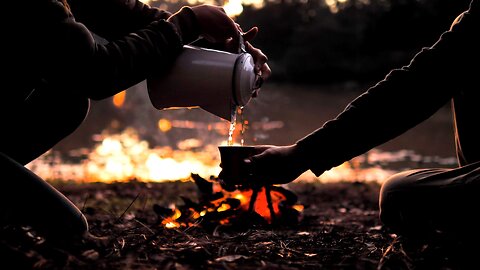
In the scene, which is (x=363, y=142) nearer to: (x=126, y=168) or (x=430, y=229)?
(x=430, y=229)

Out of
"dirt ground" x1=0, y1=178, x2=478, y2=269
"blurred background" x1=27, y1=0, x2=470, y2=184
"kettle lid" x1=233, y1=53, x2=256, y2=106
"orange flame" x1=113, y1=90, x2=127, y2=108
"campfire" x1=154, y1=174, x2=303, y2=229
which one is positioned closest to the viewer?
"dirt ground" x1=0, y1=178, x2=478, y2=269

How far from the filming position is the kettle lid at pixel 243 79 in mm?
2227

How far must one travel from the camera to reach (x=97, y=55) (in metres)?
1.89

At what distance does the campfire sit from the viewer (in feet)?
9.73

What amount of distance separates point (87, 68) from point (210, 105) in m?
0.64

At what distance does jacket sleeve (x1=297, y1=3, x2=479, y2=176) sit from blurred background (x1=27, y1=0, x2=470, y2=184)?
0.48m

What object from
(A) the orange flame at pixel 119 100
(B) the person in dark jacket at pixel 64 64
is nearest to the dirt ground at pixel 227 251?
(B) the person in dark jacket at pixel 64 64

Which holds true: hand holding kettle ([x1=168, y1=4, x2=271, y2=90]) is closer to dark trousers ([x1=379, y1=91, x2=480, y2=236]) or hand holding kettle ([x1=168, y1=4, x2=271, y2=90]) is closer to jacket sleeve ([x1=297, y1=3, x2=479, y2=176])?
jacket sleeve ([x1=297, y1=3, x2=479, y2=176])

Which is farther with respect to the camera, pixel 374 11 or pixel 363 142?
pixel 374 11

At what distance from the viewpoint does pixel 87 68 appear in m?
1.86

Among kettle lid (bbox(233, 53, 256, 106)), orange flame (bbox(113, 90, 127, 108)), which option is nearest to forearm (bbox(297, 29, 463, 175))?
kettle lid (bbox(233, 53, 256, 106))

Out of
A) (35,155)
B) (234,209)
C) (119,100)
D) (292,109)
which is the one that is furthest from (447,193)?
(119,100)

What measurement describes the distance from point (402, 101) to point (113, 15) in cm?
136

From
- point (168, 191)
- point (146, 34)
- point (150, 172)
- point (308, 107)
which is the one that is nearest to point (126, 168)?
point (150, 172)
